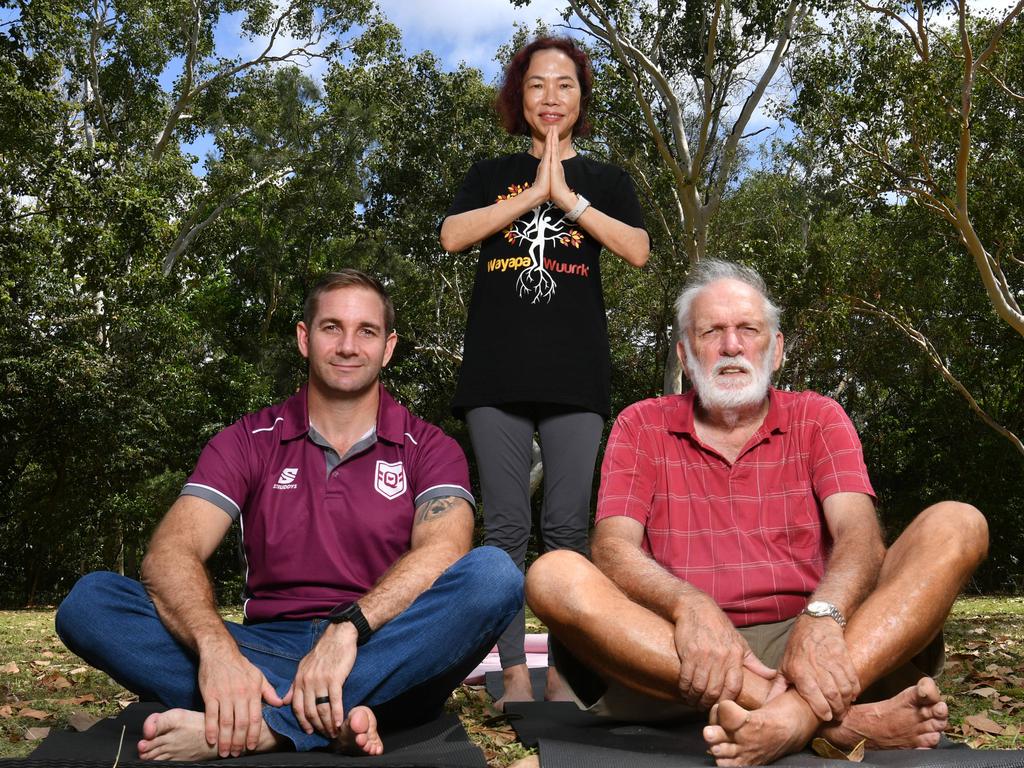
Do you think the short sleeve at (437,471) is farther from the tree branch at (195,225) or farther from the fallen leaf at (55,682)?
the tree branch at (195,225)

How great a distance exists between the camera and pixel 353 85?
19.1m

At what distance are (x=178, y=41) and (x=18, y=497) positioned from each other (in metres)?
9.38

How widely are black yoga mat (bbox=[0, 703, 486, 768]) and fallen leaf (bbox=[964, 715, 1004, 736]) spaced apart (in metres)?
1.78

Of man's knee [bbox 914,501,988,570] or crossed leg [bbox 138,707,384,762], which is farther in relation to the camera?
man's knee [bbox 914,501,988,570]

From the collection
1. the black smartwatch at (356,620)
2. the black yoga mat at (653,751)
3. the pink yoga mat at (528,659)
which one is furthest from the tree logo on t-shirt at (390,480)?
the pink yoga mat at (528,659)

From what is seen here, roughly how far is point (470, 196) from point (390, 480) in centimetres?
140

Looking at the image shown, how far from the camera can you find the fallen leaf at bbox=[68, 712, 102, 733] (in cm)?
336

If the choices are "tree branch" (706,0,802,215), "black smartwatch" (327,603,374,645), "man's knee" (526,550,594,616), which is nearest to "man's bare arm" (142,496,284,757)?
"black smartwatch" (327,603,374,645)

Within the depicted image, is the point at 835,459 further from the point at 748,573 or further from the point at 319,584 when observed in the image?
the point at 319,584

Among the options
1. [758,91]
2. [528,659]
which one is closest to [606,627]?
[528,659]

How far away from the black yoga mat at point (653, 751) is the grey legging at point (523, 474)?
0.72m

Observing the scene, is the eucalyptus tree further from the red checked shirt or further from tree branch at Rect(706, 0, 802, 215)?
the red checked shirt

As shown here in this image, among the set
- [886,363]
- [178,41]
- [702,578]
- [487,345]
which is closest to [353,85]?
[178,41]

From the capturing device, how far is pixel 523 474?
3.67 m
